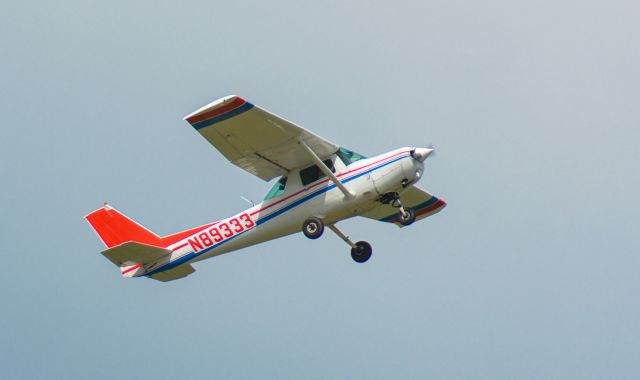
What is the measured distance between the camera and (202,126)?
20.6 metres

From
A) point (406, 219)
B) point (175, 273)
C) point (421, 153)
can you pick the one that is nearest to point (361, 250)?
point (406, 219)

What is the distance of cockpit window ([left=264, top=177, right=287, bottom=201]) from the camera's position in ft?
73.2

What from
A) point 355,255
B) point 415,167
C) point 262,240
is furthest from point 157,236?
point 415,167

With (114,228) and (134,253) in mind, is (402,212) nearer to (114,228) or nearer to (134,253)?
(134,253)

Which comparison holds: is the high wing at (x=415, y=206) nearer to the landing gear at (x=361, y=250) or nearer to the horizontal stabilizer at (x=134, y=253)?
the landing gear at (x=361, y=250)

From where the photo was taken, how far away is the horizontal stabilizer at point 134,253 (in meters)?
22.0

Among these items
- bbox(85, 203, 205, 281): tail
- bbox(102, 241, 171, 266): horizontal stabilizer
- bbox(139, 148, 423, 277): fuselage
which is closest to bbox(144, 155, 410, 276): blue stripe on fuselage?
bbox(139, 148, 423, 277): fuselage

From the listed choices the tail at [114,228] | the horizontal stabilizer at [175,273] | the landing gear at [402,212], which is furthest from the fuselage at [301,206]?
the tail at [114,228]

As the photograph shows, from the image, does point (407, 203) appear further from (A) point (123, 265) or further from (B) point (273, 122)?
(A) point (123, 265)

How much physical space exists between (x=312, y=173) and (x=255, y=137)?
1.54m

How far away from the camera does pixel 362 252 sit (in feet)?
75.6

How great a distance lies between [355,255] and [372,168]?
257cm

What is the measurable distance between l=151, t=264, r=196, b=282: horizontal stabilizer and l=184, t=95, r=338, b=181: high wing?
8.86 feet

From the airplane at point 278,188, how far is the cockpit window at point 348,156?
0.07ft
